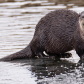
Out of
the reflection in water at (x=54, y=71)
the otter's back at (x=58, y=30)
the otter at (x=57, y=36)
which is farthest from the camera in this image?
the otter's back at (x=58, y=30)

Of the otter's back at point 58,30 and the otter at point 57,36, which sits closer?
the otter at point 57,36

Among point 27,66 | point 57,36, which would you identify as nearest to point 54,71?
point 27,66

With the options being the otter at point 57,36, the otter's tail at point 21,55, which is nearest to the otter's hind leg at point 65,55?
the otter at point 57,36

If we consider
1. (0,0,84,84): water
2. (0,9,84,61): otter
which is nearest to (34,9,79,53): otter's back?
(0,9,84,61): otter

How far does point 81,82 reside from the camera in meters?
3.73

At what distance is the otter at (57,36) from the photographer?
5109 millimetres

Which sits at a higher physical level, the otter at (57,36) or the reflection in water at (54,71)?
the otter at (57,36)

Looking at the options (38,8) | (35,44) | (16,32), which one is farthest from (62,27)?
(38,8)

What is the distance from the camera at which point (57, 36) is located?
5.29 metres

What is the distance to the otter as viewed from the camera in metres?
5.11

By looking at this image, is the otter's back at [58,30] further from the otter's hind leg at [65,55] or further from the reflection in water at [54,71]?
the reflection in water at [54,71]

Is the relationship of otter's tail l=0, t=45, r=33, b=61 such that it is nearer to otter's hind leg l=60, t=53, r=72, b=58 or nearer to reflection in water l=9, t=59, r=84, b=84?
reflection in water l=9, t=59, r=84, b=84

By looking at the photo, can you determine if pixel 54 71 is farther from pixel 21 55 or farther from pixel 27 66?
pixel 21 55

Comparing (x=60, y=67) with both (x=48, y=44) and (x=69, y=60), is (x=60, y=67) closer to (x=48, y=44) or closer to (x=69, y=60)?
(x=69, y=60)
